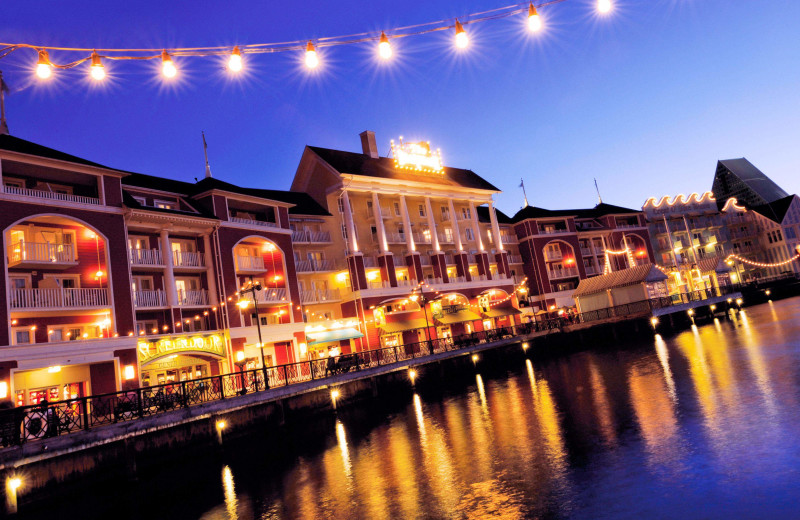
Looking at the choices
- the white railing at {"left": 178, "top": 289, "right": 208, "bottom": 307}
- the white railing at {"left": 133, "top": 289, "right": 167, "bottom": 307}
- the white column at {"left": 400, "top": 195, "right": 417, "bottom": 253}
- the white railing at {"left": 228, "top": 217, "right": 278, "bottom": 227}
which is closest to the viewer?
the white railing at {"left": 133, "top": 289, "right": 167, "bottom": 307}

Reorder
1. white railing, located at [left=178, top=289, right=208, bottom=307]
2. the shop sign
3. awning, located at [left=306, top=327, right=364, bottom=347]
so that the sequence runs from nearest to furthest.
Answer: the shop sign
white railing, located at [left=178, top=289, right=208, bottom=307]
awning, located at [left=306, top=327, right=364, bottom=347]

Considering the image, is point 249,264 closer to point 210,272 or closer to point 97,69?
point 210,272

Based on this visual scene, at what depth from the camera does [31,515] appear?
17.4 m

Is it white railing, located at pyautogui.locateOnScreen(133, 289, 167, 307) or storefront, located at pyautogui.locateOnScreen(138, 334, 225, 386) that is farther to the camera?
white railing, located at pyautogui.locateOnScreen(133, 289, 167, 307)

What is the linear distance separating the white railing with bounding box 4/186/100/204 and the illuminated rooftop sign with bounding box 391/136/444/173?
104 feet

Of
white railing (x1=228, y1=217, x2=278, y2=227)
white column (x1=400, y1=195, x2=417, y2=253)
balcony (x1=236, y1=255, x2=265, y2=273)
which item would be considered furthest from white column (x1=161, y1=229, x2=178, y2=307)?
white column (x1=400, y1=195, x2=417, y2=253)

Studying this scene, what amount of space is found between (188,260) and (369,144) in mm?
28868

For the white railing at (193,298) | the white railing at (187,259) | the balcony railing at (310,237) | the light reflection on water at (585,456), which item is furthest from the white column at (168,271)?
the light reflection on water at (585,456)

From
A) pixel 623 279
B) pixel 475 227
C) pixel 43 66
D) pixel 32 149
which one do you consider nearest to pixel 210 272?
pixel 32 149

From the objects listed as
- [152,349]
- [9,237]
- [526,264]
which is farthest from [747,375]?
[526,264]

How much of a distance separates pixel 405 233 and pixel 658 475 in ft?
144

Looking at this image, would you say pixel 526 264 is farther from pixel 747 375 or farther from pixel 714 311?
pixel 747 375

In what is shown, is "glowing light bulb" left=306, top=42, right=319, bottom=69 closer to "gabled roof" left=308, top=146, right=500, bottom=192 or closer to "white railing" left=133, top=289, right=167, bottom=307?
"white railing" left=133, top=289, right=167, bottom=307

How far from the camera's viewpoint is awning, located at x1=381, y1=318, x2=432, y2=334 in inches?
1916
